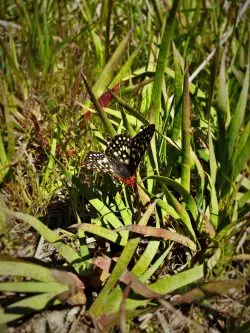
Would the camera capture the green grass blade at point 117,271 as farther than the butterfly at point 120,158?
No

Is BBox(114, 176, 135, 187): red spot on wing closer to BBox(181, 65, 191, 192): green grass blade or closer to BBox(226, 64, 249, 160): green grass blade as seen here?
BBox(181, 65, 191, 192): green grass blade

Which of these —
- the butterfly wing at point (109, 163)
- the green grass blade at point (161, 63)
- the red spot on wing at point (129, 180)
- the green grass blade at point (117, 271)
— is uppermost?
the green grass blade at point (161, 63)

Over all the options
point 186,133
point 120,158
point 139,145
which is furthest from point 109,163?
point 186,133

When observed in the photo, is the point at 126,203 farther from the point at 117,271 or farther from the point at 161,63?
the point at 161,63

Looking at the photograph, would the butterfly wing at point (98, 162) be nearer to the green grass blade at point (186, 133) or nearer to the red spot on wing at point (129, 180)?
the red spot on wing at point (129, 180)

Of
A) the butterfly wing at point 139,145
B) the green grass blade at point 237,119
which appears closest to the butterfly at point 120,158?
the butterfly wing at point 139,145

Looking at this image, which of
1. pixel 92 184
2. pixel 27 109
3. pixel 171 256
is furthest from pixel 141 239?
pixel 27 109
